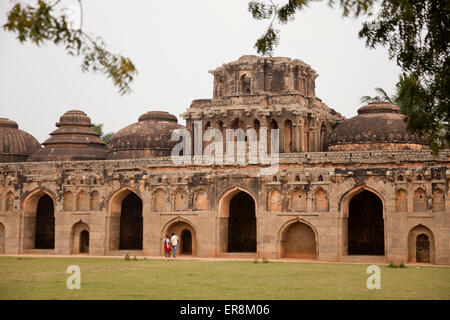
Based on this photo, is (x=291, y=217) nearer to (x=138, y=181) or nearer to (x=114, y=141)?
(x=138, y=181)

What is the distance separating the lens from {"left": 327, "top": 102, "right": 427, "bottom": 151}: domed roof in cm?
3553

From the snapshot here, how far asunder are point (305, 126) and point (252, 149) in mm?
3832

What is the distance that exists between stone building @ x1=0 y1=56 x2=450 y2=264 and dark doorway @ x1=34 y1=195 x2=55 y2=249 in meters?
0.08

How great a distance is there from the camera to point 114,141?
4303 centimetres

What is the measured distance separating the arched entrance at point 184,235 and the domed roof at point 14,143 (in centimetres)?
1609

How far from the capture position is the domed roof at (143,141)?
41750 mm

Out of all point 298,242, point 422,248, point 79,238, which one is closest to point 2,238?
point 79,238
